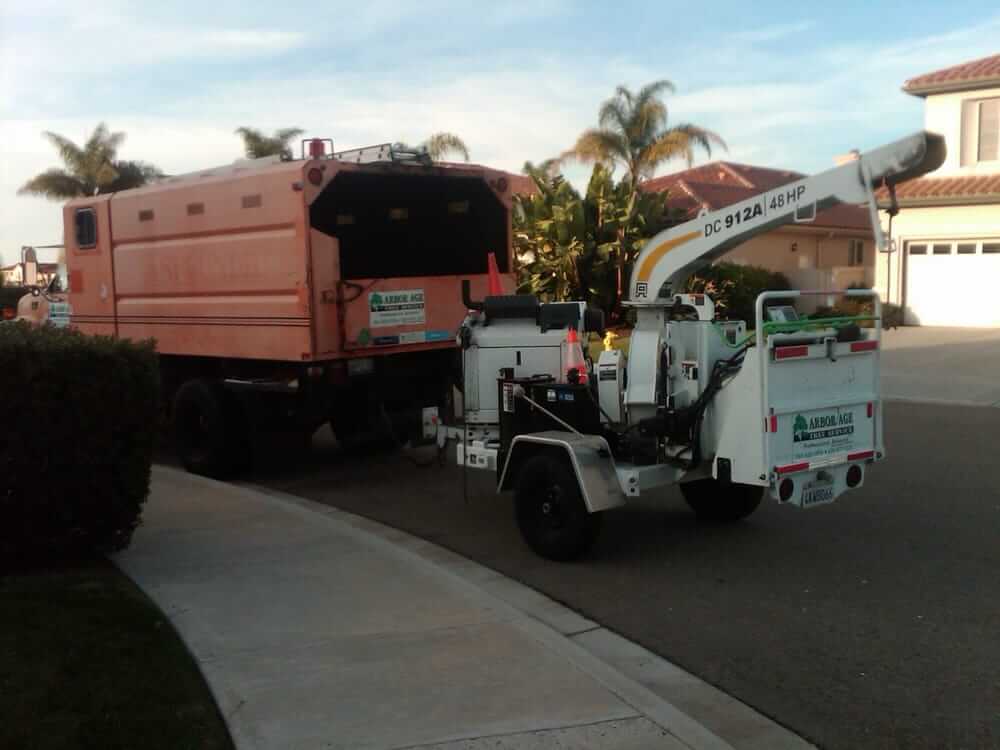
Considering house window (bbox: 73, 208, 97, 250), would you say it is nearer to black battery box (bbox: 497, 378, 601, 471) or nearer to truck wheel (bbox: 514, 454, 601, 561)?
black battery box (bbox: 497, 378, 601, 471)

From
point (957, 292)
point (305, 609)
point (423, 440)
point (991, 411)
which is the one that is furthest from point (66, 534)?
point (957, 292)

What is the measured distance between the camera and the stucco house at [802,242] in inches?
1251

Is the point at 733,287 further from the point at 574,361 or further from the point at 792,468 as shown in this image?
the point at 792,468

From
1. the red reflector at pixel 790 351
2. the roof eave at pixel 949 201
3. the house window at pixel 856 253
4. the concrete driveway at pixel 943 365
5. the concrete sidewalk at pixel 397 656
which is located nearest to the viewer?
the concrete sidewalk at pixel 397 656

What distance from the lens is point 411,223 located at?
32.3ft

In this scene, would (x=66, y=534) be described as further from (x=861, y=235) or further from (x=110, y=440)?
(x=861, y=235)

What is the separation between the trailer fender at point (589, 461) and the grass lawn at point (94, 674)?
2.69 metres

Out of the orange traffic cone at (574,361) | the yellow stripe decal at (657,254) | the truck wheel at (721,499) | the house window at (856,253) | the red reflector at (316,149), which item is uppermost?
the house window at (856,253)

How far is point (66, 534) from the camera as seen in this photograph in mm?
6188

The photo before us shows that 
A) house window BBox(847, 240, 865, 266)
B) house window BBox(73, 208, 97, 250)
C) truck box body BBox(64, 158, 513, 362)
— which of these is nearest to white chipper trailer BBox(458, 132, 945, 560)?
truck box body BBox(64, 158, 513, 362)

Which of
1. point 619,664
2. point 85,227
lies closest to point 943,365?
point 85,227

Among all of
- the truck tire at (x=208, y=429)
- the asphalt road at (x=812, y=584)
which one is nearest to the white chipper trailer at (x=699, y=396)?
the asphalt road at (x=812, y=584)

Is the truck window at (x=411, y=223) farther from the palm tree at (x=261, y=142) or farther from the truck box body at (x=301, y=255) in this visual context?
the palm tree at (x=261, y=142)

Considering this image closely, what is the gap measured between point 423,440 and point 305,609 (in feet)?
11.0
